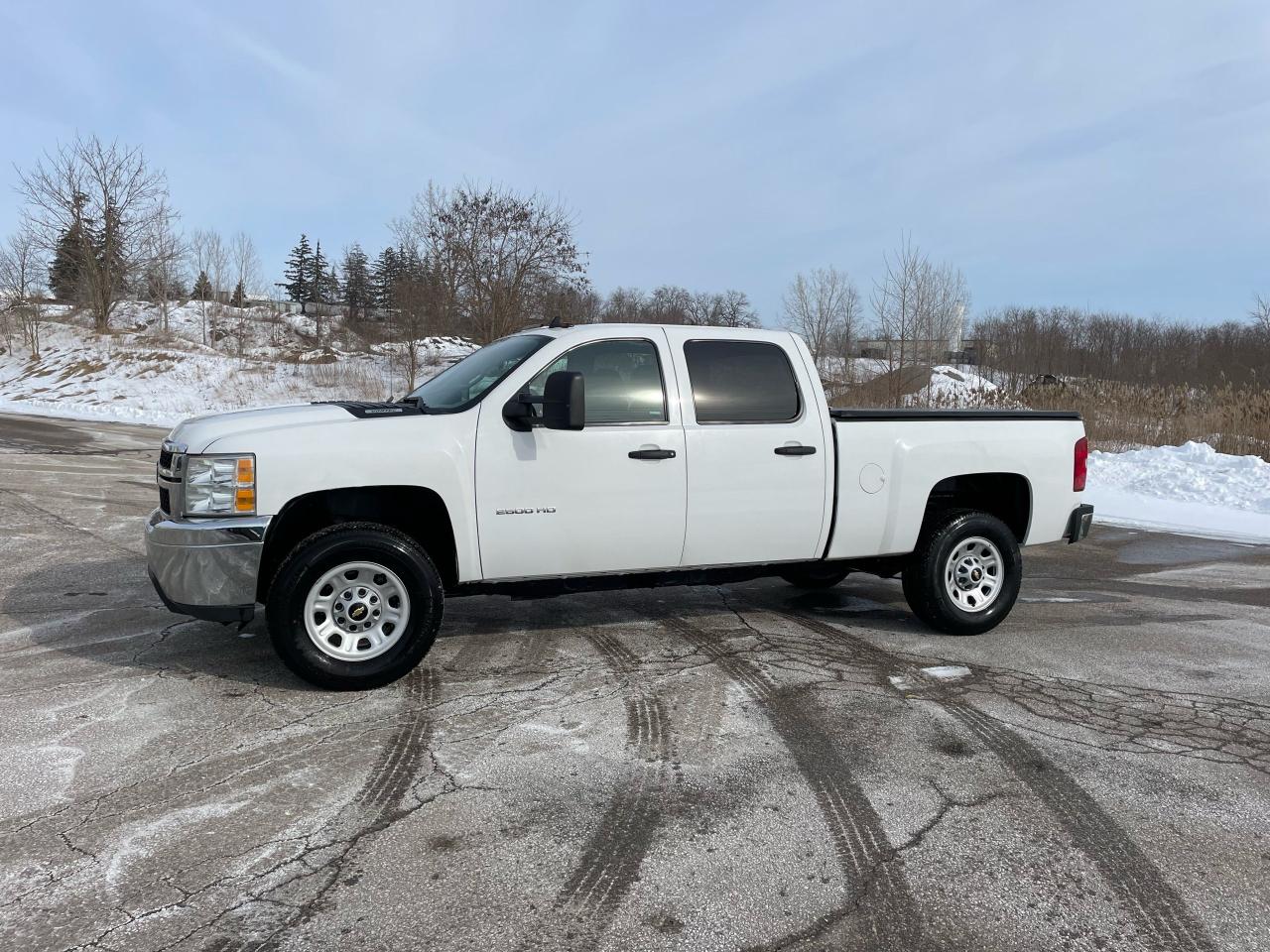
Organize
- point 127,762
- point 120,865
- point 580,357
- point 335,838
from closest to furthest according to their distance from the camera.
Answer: point 120,865
point 335,838
point 127,762
point 580,357

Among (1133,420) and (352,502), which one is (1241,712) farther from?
(1133,420)

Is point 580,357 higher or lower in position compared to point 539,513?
higher

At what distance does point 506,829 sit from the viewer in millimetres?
3348

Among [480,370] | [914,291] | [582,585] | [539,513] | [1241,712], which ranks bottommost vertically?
[1241,712]

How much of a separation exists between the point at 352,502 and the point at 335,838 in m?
2.12

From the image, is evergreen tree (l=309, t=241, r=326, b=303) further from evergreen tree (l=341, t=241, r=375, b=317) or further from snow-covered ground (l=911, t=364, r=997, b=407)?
snow-covered ground (l=911, t=364, r=997, b=407)

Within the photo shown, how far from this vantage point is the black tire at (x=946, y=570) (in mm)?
5973

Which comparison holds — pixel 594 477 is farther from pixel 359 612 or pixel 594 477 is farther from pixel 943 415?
pixel 943 415

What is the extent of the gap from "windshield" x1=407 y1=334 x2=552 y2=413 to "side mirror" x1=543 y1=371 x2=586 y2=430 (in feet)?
1.43

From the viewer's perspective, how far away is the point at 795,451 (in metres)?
5.50

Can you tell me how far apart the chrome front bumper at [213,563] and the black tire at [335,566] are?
16 cm

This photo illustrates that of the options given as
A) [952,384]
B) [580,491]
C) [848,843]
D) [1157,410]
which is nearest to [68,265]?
[952,384]

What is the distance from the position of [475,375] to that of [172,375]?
3460 centimetres

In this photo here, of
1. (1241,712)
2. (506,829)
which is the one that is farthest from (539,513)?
(1241,712)
